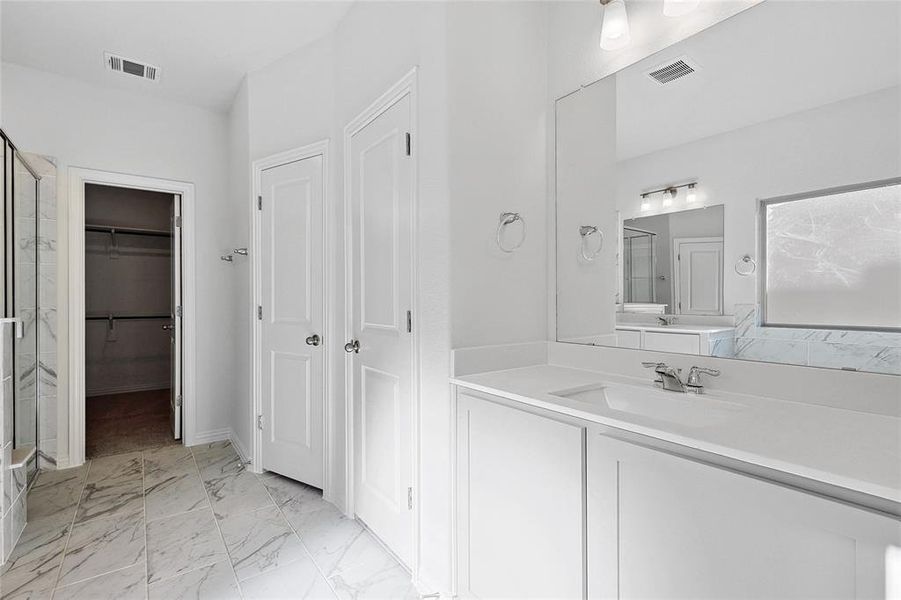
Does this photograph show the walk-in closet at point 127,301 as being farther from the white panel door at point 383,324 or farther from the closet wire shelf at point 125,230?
the white panel door at point 383,324

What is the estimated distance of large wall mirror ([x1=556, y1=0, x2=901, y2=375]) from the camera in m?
1.15

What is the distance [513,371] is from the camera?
69.5 inches

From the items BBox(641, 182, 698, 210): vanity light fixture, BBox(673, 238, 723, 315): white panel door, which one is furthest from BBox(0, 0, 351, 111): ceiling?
BBox(673, 238, 723, 315): white panel door

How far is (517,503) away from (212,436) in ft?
10.0

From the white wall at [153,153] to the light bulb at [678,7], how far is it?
319 cm

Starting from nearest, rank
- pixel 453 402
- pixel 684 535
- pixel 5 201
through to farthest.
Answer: pixel 684 535, pixel 453 402, pixel 5 201

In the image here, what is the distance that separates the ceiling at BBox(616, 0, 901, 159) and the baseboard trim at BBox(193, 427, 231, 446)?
138 inches

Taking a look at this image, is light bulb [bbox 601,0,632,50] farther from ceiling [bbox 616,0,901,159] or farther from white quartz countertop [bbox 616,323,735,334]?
white quartz countertop [bbox 616,323,735,334]

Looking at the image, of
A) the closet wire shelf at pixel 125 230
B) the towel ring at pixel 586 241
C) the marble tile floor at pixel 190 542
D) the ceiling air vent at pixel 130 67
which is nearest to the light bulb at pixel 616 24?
the towel ring at pixel 586 241

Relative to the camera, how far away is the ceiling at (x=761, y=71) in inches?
45.6

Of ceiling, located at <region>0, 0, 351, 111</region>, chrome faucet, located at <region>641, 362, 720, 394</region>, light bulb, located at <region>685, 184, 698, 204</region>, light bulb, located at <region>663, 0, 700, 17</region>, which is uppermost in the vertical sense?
ceiling, located at <region>0, 0, 351, 111</region>

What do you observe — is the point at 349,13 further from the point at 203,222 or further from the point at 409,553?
the point at 409,553

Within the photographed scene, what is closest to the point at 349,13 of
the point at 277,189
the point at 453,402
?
the point at 277,189

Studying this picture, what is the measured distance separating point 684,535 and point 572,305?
109 centimetres
